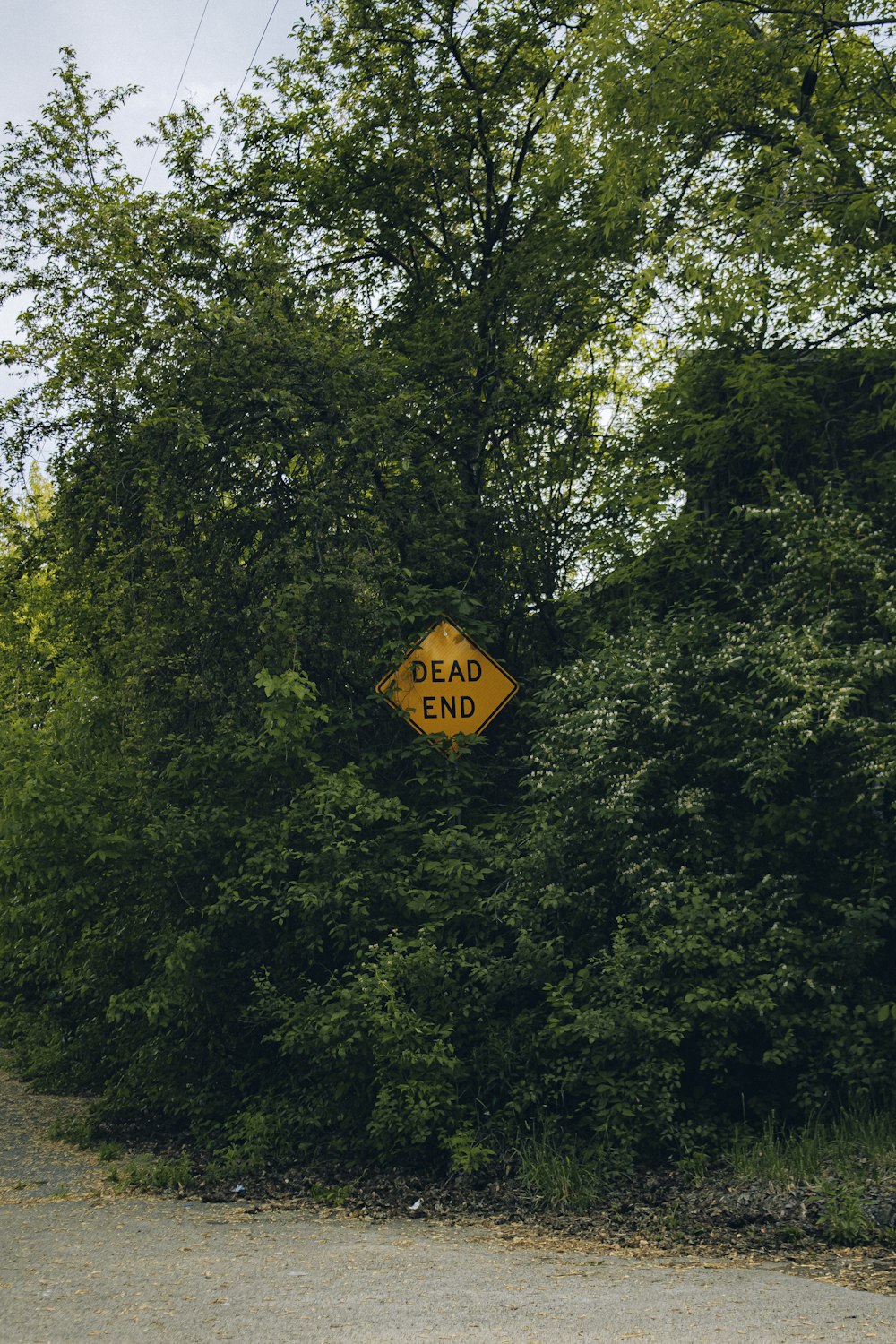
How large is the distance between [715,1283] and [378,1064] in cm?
344

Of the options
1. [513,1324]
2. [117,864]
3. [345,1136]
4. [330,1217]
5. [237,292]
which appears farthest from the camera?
[237,292]

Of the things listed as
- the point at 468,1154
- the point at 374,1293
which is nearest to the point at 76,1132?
the point at 468,1154

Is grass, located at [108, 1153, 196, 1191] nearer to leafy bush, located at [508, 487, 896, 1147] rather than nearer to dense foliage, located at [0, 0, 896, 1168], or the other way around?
dense foliage, located at [0, 0, 896, 1168]

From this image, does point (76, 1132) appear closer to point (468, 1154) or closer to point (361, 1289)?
point (468, 1154)

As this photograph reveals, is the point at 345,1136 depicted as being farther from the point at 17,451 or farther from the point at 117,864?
the point at 17,451

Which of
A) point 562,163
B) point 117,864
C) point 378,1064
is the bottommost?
point 378,1064

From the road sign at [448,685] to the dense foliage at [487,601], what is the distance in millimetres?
234

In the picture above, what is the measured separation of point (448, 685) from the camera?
37.2ft

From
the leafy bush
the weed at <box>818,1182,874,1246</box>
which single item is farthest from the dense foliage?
the weed at <box>818,1182,874,1246</box>

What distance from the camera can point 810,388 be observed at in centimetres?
1120

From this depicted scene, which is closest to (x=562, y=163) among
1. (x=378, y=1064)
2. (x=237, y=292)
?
(x=237, y=292)

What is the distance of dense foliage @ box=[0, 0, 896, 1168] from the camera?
8.88m

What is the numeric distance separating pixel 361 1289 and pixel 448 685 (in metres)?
5.96

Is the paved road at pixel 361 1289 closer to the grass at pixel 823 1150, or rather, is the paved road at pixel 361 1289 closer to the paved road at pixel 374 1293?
the paved road at pixel 374 1293
